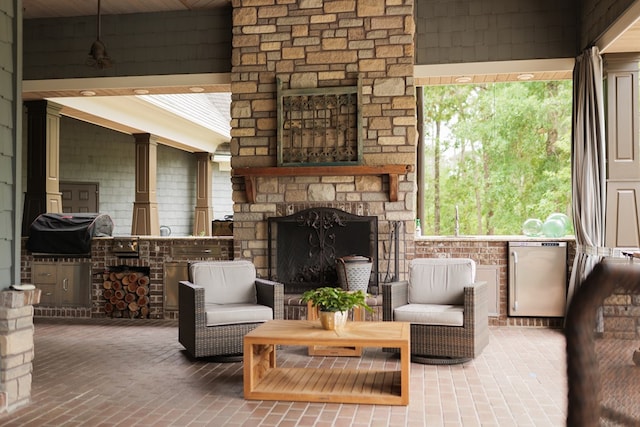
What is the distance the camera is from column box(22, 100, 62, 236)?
8398 millimetres

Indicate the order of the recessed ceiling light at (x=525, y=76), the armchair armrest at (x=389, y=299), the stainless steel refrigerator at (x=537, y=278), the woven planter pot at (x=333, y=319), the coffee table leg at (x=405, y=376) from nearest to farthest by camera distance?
the coffee table leg at (x=405, y=376), the woven planter pot at (x=333, y=319), the armchair armrest at (x=389, y=299), the stainless steel refrigerator at (x=537, y=278), the recessed ceiling light at (x=525, y=76)

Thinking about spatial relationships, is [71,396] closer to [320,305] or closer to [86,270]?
[320,305]

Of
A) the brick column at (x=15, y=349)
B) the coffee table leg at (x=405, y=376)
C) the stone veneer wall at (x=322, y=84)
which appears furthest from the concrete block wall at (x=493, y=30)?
the brick column at (x=15, y=349)

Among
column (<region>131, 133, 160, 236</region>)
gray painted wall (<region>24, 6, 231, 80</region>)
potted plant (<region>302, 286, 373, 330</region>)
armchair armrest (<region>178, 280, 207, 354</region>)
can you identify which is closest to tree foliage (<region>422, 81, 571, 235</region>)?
column (<region>131, 133, 160, 236</region>)

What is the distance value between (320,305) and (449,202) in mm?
13530

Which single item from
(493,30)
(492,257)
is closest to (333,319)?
(492,257)

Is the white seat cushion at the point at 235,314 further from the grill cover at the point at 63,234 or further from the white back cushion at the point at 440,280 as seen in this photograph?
the grill cover at the point at 63,234

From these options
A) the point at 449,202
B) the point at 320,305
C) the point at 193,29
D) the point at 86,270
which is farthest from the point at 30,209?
the point at 449,202

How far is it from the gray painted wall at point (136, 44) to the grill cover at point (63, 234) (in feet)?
6.07

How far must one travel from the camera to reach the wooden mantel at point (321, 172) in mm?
6680

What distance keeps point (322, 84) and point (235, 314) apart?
303 centimetres

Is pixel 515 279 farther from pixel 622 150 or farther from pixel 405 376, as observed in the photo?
pixel 405 376

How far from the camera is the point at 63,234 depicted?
766 cm

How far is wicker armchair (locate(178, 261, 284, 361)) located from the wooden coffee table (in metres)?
0.58
